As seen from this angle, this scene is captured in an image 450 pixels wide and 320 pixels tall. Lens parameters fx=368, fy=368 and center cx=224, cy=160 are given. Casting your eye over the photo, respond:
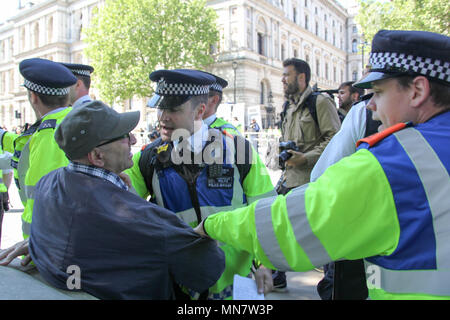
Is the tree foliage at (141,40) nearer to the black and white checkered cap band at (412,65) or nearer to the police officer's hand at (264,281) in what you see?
the police officer's hand at (264,281)

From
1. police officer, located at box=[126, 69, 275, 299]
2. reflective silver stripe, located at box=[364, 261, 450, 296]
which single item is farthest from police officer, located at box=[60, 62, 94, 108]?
reflective silver stripe, located at box=[364, 261, 450, 296]

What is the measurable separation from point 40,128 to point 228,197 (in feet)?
4.53

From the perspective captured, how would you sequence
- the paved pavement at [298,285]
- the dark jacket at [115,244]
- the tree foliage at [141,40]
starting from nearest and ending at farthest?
the dark jacket at [115,244], the paved pavement at [298,285], the tree foliage at [141,40]

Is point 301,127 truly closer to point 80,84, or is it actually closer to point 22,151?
point 80,84

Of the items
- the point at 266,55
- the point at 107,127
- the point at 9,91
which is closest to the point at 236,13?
the point at 266,55

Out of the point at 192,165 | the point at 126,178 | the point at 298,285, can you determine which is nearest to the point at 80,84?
the point at 126,178

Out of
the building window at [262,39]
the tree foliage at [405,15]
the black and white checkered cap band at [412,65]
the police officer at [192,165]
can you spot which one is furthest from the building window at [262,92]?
the black and white checkered cap band at [412,65]

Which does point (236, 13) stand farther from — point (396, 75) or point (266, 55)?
point (396, 75)

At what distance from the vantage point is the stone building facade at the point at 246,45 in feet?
119

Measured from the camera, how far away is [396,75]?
1.36 m

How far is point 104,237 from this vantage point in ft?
5.25

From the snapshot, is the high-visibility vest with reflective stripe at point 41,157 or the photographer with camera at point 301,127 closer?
the high-visibility vest with reflective stripe at point 41,157

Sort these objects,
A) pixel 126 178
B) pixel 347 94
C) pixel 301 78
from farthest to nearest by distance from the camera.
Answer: pixel 347 94, pixel 301 78, pixel 126 178

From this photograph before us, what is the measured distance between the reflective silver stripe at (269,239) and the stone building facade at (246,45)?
1778 cm
